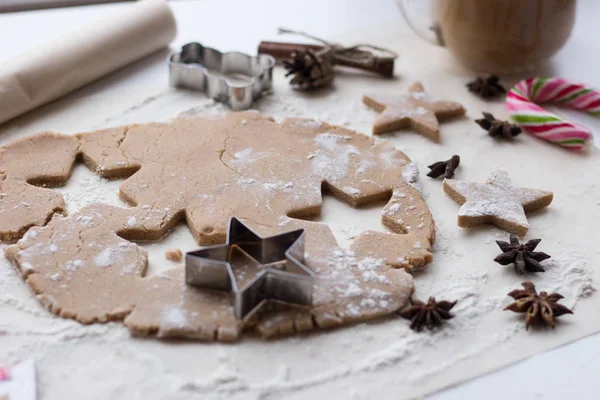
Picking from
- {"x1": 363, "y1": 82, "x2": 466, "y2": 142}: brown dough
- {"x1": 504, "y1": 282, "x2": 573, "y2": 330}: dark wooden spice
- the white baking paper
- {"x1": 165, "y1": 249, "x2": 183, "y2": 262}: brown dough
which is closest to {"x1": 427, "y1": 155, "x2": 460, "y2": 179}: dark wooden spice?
{"x1": 363, "y1": 82, "x2": 466, "y2": 142}: brown dough

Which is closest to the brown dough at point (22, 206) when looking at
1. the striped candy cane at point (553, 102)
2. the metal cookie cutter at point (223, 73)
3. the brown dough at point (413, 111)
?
the metal cookie cutter at point (223, 73)

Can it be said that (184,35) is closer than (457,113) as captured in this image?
No

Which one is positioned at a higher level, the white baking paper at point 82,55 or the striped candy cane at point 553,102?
the white baking paper at point 82,55

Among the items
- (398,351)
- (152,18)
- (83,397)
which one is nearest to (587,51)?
(152,18)

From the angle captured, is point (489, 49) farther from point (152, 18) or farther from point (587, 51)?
point (152, 18)

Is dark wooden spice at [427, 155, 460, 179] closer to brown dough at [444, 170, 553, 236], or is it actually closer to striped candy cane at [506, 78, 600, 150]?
brown dough at [444, 170, 553, 236]

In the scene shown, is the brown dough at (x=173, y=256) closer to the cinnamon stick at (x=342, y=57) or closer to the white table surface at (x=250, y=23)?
the white table surface at (x=250, y=23)
